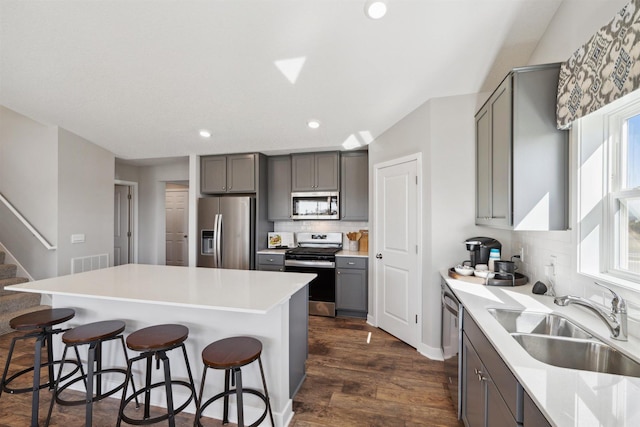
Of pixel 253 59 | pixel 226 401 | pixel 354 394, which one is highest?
pixel 253 59

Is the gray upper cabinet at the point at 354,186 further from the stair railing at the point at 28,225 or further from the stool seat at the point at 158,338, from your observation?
the stair railing at the point at 28,225

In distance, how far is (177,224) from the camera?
612 cm

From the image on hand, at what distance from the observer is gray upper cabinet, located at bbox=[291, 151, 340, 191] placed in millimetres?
4133

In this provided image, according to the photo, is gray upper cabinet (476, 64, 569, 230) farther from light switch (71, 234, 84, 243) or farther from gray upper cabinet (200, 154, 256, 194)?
light switch (71, 234, 84, 243)

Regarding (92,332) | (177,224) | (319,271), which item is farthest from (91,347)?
(177,224)

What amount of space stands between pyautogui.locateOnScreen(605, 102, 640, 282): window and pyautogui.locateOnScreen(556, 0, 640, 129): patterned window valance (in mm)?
228

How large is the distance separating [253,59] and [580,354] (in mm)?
2924

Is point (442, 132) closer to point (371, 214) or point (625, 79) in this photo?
point (371, 214)

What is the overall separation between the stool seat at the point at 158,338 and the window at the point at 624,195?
2516 mm

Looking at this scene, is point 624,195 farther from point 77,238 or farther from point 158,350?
point 77,238

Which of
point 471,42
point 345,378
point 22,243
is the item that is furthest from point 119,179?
point 471,42

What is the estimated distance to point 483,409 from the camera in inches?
53.8

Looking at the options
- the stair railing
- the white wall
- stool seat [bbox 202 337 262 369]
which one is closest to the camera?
stool seat [bbox 202 337 262 369]

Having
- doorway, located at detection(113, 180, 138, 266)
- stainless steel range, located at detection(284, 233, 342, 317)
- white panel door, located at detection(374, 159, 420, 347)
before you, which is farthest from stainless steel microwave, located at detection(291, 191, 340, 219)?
doorway, located at detection(113, 180, 138, 266)
